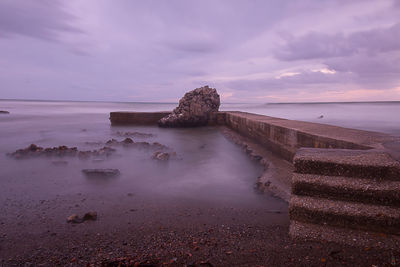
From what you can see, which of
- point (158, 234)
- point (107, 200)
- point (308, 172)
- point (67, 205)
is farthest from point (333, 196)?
point (67, 205)

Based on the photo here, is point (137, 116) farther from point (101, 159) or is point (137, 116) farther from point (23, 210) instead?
point (23, 210)

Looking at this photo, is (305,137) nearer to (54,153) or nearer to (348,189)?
(348,189)

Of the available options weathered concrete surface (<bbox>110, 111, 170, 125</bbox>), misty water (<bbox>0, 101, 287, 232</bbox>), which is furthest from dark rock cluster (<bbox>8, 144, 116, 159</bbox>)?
weathered concrete surface (<bbox>110, 111, 170, 125</bbox>)

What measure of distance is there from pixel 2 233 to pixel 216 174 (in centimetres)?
353

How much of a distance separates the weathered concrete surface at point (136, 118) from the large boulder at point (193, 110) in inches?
40.8

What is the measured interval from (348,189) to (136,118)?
46.2 feet

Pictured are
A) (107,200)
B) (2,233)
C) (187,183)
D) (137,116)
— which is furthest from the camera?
(137,116)

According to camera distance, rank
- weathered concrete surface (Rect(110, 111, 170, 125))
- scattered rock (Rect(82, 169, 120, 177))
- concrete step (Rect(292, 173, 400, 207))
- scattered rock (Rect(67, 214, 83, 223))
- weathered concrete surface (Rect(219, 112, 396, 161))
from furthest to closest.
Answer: weathered concrete surface (Rect(110, 111, 170, 125)) → scattered rock (Rect(82, 169, 120, 177)) → weathered concrete surface (Rect(219, 112, 396, 161)) → scattered rock (Rect(67, 214, 83, 223)) → concrete step (Rect(292, 173, 400, 207))

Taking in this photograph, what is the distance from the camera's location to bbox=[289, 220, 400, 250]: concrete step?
6.02ft

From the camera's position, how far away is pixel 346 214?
2.00 m

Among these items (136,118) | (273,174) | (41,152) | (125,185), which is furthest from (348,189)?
(136,118)

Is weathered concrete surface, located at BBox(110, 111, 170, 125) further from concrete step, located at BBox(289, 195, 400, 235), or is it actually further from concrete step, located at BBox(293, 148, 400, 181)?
concrete step, located at BBox(289, 195, 400, 235)

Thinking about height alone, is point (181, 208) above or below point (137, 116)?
below

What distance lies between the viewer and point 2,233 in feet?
8.32
